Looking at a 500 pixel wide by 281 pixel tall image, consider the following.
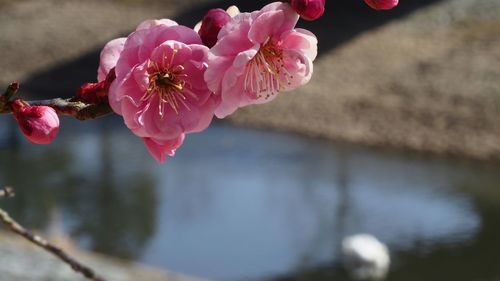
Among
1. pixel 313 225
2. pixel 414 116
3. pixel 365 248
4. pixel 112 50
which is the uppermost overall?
pixel 112 50

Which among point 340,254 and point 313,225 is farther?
point 313,225

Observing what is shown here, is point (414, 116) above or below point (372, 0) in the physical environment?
below

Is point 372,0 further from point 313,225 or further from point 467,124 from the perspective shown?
point 467,124

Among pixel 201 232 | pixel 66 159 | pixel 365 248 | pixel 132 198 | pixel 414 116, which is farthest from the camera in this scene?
pixel 414 116

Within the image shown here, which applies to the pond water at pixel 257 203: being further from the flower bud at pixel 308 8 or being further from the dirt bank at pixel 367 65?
the flower bud at pixel 308 8

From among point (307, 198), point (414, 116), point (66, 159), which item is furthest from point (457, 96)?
point (66, 159)

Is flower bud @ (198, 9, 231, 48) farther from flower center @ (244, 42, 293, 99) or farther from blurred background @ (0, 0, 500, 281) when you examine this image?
blurred background @ (0, 0, 500, 281)

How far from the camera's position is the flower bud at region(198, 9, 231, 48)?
585mm

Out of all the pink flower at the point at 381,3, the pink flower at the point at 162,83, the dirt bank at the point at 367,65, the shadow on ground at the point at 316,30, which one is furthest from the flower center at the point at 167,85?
the shadow on ground at the point at 316,30

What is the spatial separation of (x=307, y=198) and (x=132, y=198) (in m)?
0.87

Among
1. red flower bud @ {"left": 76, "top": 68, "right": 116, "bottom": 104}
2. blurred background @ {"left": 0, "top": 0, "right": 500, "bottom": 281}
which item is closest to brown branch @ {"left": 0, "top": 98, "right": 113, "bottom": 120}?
red flower bud @ {"left": 76, "top": 68, "right": 116, "bottom": 104}

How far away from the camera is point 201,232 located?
4.13 metres

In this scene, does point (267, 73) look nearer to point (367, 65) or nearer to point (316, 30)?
point (367, 65)

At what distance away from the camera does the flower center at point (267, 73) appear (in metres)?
0.60
